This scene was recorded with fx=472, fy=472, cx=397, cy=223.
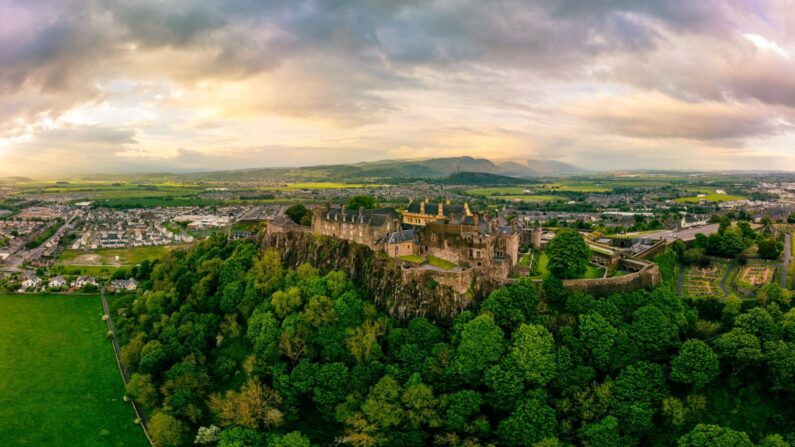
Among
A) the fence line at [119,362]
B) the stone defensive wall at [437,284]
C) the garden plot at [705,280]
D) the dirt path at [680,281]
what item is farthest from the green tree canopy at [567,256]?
the fence line at [119,362]

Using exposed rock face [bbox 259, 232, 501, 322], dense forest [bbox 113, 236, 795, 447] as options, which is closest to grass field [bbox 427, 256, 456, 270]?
exposed rock face [bbox 259, 232, 501, 322]

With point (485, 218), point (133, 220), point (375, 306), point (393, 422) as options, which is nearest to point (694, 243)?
point (485, 218)

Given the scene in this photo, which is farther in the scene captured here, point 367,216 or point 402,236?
point 367,216

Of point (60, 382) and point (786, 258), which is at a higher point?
point (786, 258)

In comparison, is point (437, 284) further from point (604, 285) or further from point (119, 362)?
point (119, 362)

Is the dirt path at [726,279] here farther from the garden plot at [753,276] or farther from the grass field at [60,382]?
the grass field at [60,382]

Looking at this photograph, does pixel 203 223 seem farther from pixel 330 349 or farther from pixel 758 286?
pixel 758 286

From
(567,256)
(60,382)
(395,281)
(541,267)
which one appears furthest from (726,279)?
(60,382)

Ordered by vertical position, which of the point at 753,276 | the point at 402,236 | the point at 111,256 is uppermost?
the point at 402,236

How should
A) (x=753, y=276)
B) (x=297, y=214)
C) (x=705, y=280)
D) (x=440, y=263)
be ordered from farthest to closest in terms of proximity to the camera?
(x=297, y=214) < (x=440, y=263) < (x=705, y=280) < (x=753, y=276)
